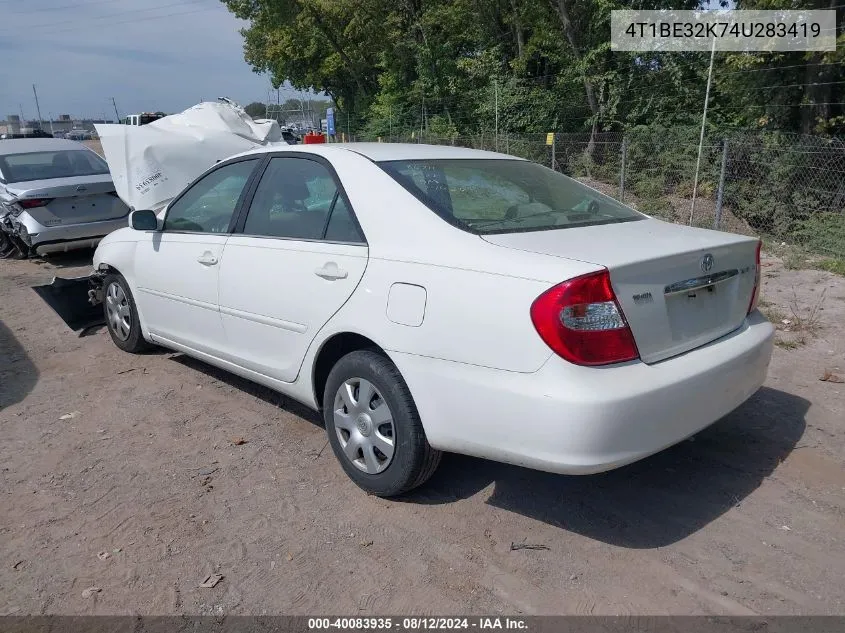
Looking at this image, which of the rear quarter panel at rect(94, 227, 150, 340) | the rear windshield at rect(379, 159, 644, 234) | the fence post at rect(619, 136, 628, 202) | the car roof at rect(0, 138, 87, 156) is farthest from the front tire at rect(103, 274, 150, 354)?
the fence post at rect(619, 136, 628, 202)

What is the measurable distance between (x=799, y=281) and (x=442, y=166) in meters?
5.66

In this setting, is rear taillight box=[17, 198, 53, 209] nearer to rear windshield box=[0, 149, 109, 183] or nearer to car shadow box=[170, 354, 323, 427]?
rear windshield box=[0, 149, 109, 183]

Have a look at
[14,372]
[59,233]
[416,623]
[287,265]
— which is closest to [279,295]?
[287,265]

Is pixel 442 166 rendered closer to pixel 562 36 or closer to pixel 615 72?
pixel 615 72

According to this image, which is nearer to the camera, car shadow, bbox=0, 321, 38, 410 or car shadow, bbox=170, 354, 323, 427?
car shadow, bbox=170, 354, 323, 427

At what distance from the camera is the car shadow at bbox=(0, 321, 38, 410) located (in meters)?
4.84

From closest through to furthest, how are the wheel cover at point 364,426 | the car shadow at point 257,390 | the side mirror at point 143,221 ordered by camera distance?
the wheel cover at point 364,426 < the car shadow at point 257,390 < the side mirror at point 143,221

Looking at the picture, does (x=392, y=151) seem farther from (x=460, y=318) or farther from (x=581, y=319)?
(x=581, y=319)

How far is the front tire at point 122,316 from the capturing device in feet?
17.4

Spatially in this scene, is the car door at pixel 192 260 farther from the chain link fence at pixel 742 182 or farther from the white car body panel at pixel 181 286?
the chain link fence at pixel 742 182

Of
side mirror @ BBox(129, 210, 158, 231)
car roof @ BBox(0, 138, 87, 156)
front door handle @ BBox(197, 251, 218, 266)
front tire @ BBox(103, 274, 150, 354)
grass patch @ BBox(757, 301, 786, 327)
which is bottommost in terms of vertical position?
grass patch @ BBox(757, 301, 786, 327)

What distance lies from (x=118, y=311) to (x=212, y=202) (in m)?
1.67

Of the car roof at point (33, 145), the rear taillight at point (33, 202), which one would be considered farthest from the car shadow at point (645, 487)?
the car roof at point (33, 145)

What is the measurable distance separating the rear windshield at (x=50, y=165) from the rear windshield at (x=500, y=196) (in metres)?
7.46
